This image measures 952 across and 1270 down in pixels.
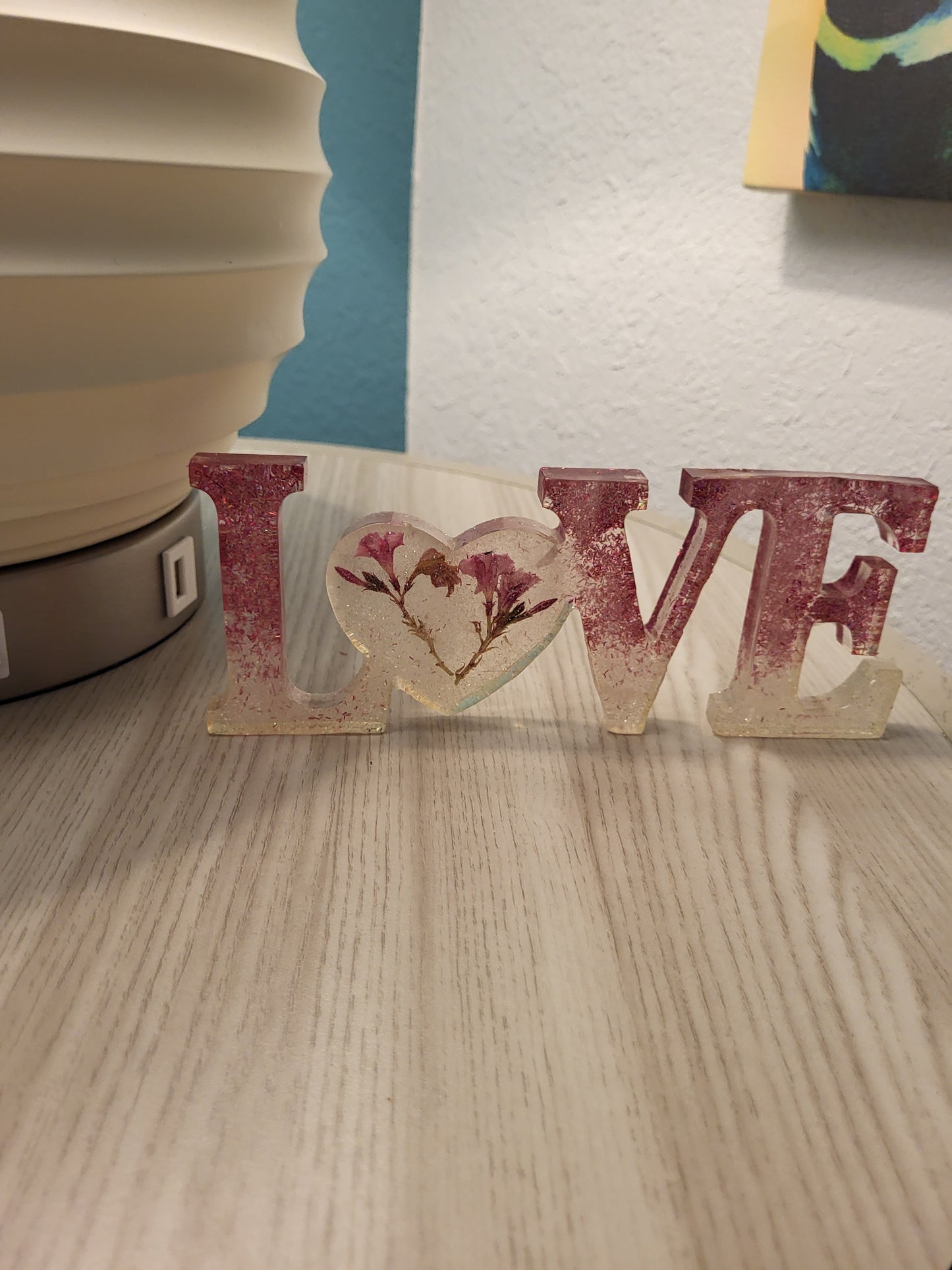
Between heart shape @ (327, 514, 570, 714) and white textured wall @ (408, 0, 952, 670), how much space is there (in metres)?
0.78

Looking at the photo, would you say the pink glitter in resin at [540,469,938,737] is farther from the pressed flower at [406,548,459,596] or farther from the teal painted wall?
the teal painted wall

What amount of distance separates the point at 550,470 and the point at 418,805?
158 mm

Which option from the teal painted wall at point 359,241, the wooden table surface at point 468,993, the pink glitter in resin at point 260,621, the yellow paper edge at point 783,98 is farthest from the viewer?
the teal painted wall at point 359,241

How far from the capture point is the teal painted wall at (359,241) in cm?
124

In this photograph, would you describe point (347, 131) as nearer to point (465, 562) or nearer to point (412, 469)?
point (412, 469)

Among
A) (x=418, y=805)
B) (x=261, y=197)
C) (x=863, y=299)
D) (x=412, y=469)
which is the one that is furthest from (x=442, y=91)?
(x=418, y=805)

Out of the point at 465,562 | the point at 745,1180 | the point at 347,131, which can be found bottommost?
the point at 745,1180

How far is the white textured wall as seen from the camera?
1.05 m

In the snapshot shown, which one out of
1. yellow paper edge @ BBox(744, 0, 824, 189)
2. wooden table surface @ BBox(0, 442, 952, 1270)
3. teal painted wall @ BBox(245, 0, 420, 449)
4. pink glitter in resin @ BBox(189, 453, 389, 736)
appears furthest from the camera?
teal painted wall @ BBox(245, 0, 420, 449)

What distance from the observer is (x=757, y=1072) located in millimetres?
302

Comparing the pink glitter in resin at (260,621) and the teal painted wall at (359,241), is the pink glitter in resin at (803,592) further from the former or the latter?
the teal painted wall at (359,241)

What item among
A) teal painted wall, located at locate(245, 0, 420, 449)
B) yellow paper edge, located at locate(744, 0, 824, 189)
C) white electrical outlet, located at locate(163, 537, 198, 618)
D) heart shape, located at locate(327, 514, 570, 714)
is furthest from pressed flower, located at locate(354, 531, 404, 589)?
teal painted wall, located at locate(245, 0, 420, 449)

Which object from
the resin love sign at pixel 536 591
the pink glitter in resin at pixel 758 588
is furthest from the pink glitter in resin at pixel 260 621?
the pink glitter in resin at pixel 758 588

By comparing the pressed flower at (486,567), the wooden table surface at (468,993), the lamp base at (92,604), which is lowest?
the wooden table surface at (468,993)
